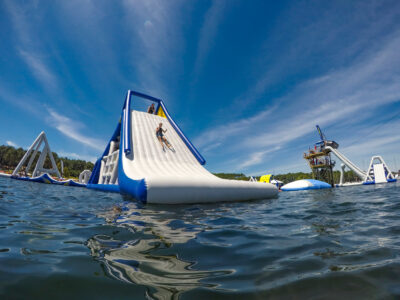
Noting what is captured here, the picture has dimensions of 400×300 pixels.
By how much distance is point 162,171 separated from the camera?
21.9ft

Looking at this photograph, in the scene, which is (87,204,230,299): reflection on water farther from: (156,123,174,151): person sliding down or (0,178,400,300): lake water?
(156,123,174,151): person sliding down

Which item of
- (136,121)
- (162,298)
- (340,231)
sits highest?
(136,121)

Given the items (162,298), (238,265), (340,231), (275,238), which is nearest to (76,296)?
(162,298)

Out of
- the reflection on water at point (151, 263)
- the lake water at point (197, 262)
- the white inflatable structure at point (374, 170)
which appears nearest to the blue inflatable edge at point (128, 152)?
the lake water at point (197, 262)

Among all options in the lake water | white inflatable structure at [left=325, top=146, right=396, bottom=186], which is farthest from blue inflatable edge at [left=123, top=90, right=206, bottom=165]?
white inflatable structure at [left=325, top=146, right=396, bottom=186]

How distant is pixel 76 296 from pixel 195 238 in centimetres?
115

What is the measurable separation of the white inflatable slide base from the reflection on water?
2137 millimetres

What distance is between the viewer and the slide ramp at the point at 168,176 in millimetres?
4223

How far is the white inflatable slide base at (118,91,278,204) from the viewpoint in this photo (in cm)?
424

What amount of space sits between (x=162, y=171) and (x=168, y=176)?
222cm

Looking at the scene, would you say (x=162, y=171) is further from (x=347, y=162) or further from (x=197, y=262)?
(x=347, y=162)

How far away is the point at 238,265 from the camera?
1.34 m

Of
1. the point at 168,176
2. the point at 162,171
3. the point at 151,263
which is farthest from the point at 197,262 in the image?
the point at 162,171

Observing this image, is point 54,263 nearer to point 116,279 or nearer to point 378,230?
point 116,279
